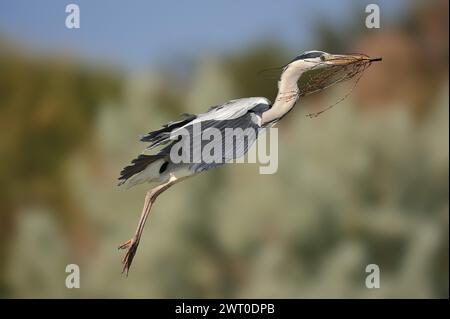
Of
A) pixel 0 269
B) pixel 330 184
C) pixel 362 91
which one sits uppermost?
pixel 362 91

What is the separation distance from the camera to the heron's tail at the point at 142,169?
1.22m

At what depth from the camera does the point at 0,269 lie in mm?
5637

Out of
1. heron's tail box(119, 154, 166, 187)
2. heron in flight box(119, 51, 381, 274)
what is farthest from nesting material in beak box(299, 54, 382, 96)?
heron's tail box(119, 154, 166, 187)

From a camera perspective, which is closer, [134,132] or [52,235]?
[134,132]

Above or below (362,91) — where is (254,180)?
below

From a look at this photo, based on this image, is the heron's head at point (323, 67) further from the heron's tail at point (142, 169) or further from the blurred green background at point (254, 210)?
the blurred green background at point (254, 210)

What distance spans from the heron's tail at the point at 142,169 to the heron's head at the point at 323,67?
20 cm

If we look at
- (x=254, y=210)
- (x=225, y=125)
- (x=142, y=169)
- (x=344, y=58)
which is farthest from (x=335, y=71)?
(x=254, y=210)

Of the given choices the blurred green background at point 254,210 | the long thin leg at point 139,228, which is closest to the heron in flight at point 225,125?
the long thin leg at point 139,228

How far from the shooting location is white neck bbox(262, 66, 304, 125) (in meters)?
1.22

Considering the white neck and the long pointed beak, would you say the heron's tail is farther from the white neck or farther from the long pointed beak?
the long pointed beak
